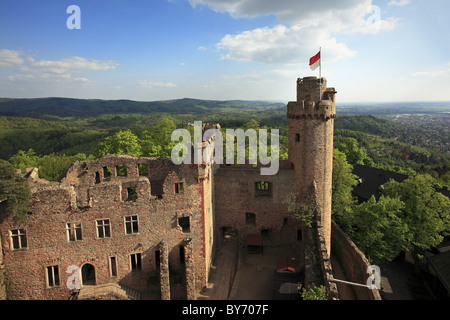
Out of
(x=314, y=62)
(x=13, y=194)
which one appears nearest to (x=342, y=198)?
(x=314, y=62)

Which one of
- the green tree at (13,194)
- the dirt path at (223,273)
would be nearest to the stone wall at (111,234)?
the green tree at (13,194)

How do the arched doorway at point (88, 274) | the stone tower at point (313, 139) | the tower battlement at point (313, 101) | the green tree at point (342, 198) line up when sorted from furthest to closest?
the green tree at point (342, 198), the stone tower at point (313, 139), the tower battlement at point (313, 101), the arched doorway at point (88, 274)

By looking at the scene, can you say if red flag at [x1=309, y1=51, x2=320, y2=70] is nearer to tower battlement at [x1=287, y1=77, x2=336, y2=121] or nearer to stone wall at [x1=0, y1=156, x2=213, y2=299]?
tower battlement at [x1=287, y1=77, x2=336, y2=121]

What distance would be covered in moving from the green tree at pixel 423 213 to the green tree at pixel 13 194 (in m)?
31.9

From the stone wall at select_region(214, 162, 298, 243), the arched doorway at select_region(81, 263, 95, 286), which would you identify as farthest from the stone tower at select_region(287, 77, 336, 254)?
the arched doorway at select_region(81, 263, 95, 286)

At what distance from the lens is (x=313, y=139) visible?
23.8 metres

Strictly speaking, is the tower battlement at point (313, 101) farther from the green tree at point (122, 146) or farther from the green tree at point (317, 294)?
the green tree at point (122, 146)

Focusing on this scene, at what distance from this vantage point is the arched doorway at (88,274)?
20.2 metres

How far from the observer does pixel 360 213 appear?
27.6 metres

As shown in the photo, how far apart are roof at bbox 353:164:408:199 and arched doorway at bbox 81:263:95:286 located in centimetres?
3730

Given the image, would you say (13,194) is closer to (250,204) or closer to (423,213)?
(250,204)

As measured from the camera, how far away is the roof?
41562mm

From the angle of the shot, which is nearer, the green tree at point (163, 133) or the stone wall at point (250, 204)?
the stone wall at point (250, 204)

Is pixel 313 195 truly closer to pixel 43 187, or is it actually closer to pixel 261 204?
pixel 261 204
